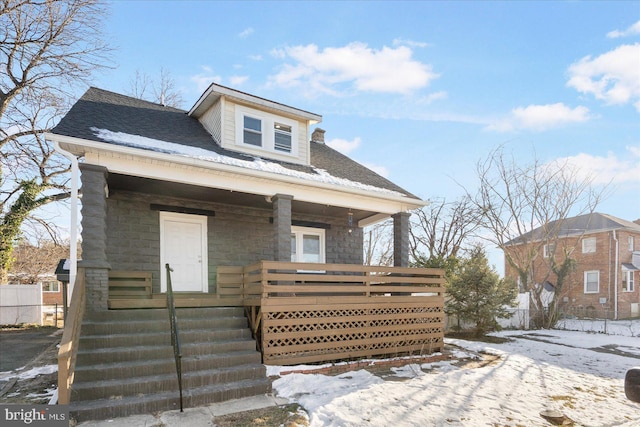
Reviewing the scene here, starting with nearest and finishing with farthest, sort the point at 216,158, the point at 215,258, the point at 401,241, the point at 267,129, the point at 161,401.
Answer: the point at 161,401, the point at 216,158, the point at 215,258, the point at 401,241, the point at 267,129

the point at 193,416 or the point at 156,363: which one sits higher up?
the point at 156,363

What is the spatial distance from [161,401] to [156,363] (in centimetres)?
Result: 65

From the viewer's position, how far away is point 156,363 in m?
5.00

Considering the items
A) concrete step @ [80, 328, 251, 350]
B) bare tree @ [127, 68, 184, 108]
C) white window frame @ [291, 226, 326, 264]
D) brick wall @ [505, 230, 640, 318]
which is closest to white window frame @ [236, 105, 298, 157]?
white window frame @ [291, 226, 326, 264]

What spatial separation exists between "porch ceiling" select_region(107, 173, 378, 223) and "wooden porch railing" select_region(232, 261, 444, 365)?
225 centimetres

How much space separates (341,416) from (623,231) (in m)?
24.8

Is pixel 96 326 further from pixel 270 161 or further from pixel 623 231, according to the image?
pixel 623 231

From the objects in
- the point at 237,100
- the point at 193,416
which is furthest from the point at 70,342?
the point at 237,100

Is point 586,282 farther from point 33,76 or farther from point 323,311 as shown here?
point 33,76

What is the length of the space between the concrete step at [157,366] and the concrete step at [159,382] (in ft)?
0.24

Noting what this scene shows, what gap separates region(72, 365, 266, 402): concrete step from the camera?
4398mm

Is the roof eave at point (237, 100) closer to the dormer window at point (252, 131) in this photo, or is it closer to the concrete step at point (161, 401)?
the dormer window at point (252, 131)

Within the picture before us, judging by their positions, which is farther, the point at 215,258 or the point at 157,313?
the point at 215,258

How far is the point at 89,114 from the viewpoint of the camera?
300 inches
